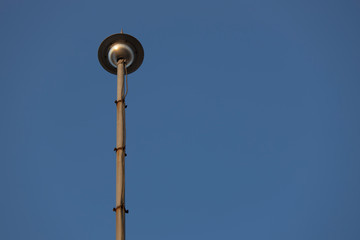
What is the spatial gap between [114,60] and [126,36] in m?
0.50

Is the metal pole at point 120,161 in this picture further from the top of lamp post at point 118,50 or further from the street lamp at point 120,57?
the top of lamp post at point 118,50

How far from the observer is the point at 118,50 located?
741 cm

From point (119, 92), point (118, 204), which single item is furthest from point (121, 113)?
point (118, 204)

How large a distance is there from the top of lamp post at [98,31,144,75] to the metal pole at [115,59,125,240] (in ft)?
0.99

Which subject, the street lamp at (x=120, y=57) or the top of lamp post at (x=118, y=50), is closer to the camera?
the street lamp at (x=120, y=57)

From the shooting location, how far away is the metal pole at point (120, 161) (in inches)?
215

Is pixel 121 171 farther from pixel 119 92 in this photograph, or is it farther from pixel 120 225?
pixel 119 92

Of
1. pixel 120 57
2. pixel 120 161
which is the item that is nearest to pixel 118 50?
pixel 120 57

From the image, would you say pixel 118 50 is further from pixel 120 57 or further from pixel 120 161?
pixel 120 161

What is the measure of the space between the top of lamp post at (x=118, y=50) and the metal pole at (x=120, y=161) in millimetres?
302

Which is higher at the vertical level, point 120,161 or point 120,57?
point 120,57

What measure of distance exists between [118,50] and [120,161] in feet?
7.81

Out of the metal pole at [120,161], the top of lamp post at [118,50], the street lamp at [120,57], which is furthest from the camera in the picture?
the top of lamp post at [118,50]

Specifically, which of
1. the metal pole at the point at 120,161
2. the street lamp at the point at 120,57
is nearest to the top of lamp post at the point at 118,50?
the street lamp at the point at 120,57
